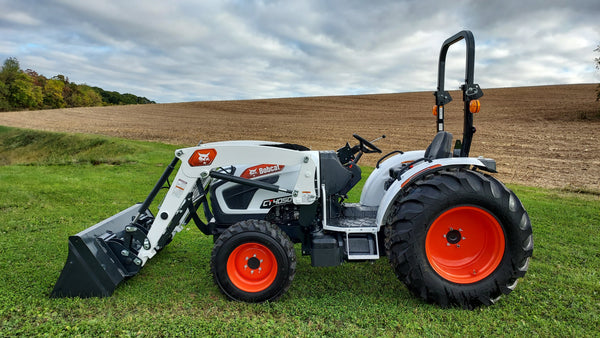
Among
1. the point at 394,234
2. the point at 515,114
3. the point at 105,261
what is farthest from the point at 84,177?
the point at 515,114

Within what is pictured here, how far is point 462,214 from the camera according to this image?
351cm

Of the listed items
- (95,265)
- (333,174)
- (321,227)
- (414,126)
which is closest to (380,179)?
(333,174)

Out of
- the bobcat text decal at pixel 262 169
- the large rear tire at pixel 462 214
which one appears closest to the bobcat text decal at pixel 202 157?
the bobcat text decal at pixel 262 169

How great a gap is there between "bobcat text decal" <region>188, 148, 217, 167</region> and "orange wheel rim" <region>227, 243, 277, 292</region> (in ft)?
2.68

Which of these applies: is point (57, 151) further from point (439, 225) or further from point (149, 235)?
point (439, 225)

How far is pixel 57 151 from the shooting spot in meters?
16.2

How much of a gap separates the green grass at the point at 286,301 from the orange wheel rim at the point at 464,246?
0.34 m

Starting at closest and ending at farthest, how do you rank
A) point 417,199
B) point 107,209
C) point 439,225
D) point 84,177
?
point 417,199 → point 439,225 → point 107,209 → point 84,177

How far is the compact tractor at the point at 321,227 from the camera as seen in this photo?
3338 millimetres

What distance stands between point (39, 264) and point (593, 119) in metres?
24.2

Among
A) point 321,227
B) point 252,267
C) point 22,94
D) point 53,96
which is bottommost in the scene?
point 252,267

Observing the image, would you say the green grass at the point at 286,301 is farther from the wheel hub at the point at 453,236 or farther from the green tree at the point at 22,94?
the green tree at the point at 22,94

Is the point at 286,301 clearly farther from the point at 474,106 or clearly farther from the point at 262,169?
the point at 474,106

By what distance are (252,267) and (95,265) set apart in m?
1.37
